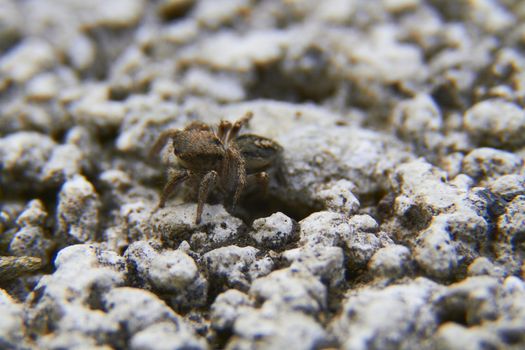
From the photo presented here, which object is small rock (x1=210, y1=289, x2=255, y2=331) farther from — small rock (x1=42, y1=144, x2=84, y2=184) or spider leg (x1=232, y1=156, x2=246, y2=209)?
small rock (x1=42, y1=144, x2=84, y2=184)

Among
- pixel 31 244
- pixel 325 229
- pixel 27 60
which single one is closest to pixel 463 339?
pixel 325 229

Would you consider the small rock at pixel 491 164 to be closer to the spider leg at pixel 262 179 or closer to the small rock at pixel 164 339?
the spider leg at pixel 262 179

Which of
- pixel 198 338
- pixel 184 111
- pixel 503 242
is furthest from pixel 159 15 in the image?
pixel 503 242

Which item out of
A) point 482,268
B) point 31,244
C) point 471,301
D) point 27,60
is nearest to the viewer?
point 471,301

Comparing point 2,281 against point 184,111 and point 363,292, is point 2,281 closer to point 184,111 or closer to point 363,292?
point 184,111

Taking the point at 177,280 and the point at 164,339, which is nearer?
the point at 164,339

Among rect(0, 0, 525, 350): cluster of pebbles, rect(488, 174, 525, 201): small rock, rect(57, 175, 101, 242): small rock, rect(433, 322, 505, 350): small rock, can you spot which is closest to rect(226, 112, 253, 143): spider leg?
rect(0, 0, 525, 350): cluster of pebbles

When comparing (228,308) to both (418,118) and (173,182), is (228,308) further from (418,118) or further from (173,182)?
(418,118)
